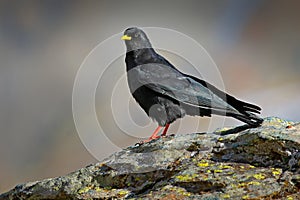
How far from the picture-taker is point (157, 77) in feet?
35.2

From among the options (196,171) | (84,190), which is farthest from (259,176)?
(84,190)

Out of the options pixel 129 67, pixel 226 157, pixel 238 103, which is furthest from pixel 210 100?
pixel 226 157

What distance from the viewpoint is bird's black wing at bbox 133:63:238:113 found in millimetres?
9672

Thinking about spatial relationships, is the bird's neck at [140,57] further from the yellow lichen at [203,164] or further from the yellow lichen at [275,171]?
the yellow lichen at [275,171]

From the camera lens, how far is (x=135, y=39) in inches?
486

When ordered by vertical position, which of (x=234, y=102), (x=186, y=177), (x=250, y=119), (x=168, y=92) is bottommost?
(x=186, y=177)

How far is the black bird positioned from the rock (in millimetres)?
1832

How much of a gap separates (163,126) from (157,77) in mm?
1232

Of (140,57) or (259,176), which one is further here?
(140,57)

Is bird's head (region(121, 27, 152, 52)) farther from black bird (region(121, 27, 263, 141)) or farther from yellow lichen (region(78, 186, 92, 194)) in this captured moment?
yellow lichen (region(78, 186, 92, 194))

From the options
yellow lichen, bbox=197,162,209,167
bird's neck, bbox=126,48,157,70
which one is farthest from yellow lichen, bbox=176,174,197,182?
bird's neck, bbox=126,48,157,70

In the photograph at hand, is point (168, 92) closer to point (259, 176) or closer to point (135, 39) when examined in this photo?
point (135, 39)

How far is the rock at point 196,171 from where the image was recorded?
18.2ft

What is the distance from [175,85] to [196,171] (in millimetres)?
4558
